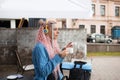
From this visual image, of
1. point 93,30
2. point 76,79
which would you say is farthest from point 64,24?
point 76,79

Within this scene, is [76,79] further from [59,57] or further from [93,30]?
[93,30]

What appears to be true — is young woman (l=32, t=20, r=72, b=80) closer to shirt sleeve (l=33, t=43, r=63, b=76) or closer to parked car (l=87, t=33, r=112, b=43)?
shirt sleeve (l=33, t=43, r=63, b=76)

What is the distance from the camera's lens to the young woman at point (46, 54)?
3886mm

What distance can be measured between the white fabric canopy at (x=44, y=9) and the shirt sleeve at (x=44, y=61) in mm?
1544

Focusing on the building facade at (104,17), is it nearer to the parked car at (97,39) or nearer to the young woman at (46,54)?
the parked car at (97,39)

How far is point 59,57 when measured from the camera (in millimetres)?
3947

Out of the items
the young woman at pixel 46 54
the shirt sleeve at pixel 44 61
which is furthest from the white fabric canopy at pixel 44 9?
the shirt sleeve at pixel 44 61

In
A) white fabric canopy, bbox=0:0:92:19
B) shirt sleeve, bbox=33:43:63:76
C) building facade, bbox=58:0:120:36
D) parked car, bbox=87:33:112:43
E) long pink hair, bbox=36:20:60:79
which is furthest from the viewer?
building facade, bbox=58:0:120:36

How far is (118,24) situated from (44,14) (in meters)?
48.7

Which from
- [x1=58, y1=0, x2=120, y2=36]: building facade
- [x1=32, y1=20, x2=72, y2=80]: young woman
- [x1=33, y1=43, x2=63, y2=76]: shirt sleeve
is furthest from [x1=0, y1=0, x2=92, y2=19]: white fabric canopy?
[x1=58, y1=0, x2=120, y2=36]: building facade

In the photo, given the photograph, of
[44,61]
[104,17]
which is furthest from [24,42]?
[104,17]

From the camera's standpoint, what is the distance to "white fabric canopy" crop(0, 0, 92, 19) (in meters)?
5.30

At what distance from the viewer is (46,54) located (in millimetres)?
3975

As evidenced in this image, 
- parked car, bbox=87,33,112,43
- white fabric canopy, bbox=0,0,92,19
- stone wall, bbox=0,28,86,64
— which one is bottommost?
parked car, bbox=87,33,112,43
